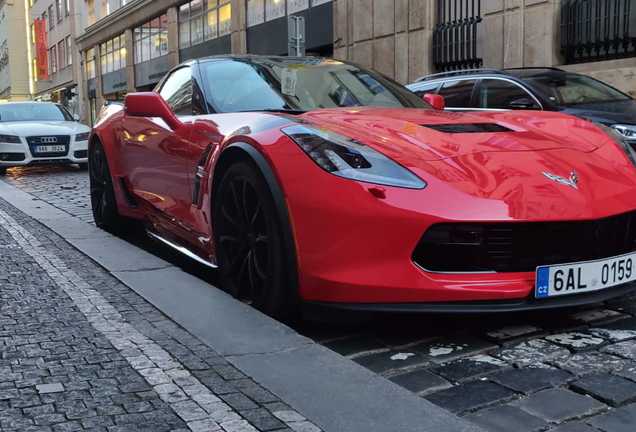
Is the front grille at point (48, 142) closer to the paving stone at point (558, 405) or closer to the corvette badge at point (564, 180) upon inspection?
the corvette badge at point (564, 180)

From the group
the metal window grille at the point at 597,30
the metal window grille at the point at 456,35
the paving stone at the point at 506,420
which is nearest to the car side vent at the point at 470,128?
the paving stone at the point at 506,420

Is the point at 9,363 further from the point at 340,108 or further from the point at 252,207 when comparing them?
the point at 340,108

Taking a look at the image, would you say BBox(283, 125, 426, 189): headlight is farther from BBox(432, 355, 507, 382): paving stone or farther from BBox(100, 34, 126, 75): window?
BBox(100, 34, 126, 75): window

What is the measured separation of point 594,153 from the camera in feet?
11.1

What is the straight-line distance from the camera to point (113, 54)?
37375 millimetres

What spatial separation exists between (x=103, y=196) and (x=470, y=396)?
4188 mm

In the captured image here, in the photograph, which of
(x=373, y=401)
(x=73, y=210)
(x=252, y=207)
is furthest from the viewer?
(x=73, y=210)

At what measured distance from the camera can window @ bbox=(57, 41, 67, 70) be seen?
1923 inches

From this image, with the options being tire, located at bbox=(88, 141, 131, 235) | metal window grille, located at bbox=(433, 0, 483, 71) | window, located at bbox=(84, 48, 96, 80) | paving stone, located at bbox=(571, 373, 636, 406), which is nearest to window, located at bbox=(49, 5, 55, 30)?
window, located at bbox=(84, 48, 96, 80)

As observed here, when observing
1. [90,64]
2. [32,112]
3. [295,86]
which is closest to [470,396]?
[295,86]

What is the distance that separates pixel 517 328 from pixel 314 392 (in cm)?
115

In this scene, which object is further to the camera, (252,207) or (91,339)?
(252,207)

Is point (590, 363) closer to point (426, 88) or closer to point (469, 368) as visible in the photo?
point (469, 368)

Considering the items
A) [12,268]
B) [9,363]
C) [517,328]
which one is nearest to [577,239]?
[517,328]
